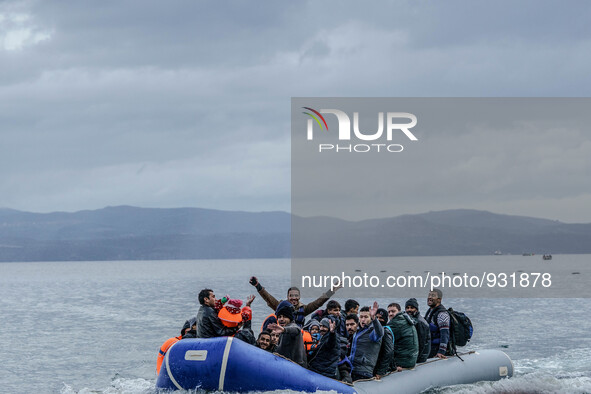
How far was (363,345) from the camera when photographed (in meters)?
14.6

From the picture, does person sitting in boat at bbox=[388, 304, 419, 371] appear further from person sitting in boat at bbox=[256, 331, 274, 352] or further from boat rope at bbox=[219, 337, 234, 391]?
boat rope at bbox=[219, 337, 234, 391]

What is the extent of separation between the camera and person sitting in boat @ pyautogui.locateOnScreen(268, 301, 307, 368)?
13211 mm

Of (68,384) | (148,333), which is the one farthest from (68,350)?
(68,384)

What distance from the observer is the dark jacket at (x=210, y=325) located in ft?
45.2

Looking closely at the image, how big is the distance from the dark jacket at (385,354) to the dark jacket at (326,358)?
1.34 meters

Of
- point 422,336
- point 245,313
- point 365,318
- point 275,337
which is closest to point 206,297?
point 245,313

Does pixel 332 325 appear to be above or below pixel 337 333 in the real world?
above

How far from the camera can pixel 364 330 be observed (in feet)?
47.5

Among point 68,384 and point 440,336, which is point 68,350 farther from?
point 440,336

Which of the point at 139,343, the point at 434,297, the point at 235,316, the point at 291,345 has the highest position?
the point at 434,297

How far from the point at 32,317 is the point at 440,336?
33239 millimetres

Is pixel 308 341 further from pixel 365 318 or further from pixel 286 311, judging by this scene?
pixel 365 318

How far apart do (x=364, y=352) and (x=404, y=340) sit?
1156 millimetres

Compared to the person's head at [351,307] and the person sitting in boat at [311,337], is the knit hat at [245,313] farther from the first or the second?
the person's head at [351,307]
